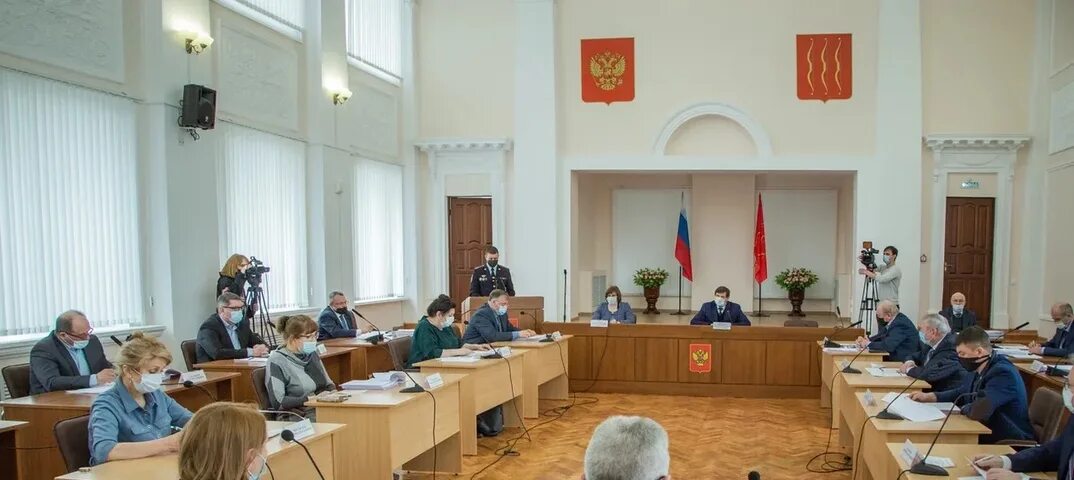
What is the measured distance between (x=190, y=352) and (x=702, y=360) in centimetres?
496

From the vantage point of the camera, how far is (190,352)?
19.2ft

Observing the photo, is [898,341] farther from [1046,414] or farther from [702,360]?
[1046,414]

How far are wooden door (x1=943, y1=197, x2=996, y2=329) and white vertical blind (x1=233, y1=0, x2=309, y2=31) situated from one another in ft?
30.6

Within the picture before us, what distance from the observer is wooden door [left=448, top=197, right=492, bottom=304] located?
1184 centimetres

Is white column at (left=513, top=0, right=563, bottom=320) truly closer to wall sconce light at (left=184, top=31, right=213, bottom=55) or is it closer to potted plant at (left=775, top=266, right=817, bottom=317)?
potted plant at (left=775, top=266, right=817, bottom=317)

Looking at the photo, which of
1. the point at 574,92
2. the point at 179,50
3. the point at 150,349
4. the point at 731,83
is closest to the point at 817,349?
the point at 731,83

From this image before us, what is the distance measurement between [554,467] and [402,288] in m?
7.06

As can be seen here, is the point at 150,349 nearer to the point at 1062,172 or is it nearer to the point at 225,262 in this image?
the point at 225,262

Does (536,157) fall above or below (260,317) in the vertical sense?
above

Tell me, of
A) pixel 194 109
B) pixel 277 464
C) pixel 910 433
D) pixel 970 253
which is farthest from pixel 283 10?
pixel 970 253

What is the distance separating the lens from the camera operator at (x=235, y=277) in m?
6.98

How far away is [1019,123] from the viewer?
10312 millimetres

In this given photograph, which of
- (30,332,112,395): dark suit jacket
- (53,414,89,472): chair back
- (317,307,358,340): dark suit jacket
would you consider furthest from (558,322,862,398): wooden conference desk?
(53,414,89,472): chair back

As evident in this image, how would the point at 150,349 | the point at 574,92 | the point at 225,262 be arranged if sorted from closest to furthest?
the point at 150,349 → the point at 225,262 → the point at 574,92
